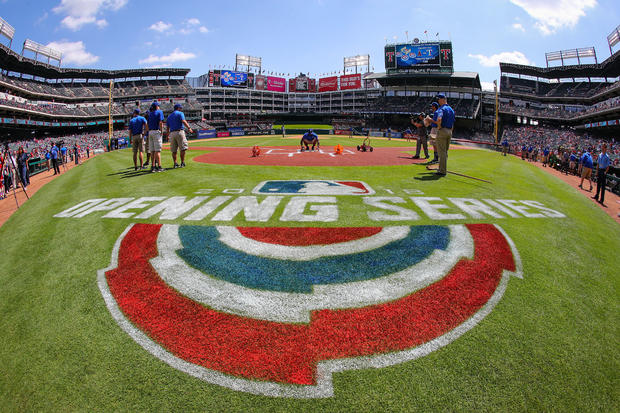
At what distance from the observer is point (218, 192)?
8352 millimetres

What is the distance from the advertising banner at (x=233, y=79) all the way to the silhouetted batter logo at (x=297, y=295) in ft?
385

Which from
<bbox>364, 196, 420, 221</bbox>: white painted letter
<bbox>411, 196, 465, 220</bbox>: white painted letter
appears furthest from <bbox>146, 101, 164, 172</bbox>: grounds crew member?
<bbox>411, 196, 465, 220</bbox>: white painted letter

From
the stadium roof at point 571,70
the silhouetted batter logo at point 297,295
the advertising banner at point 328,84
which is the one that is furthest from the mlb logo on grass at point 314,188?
the advertising banner at point 328,84

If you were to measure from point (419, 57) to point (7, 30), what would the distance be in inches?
3414

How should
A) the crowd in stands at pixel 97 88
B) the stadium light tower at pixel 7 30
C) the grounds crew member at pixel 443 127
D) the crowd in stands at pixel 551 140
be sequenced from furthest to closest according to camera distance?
the crowd in stands at pixel 97 88
the stadium light tower at pixel 7 30
the crowd in stands at pixel 551 140
the grounds crew member at pixel 443 127

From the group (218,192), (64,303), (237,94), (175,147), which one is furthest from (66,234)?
(237,94)

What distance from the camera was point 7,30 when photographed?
57656 millimetres

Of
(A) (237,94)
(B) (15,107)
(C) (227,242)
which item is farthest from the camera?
(A) (237,94)

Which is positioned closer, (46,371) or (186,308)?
(46,371)

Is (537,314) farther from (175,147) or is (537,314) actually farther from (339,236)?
(175,147)

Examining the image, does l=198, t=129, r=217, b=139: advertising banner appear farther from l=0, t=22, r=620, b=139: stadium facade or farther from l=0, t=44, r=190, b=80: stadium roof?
l=0, t=44, r=190, b=80: stadium roof

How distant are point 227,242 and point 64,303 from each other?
2242 mm

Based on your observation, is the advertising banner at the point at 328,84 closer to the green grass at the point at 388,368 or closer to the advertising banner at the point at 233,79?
the advertising banner at the point at 233,79

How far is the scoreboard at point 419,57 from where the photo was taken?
230 ft
